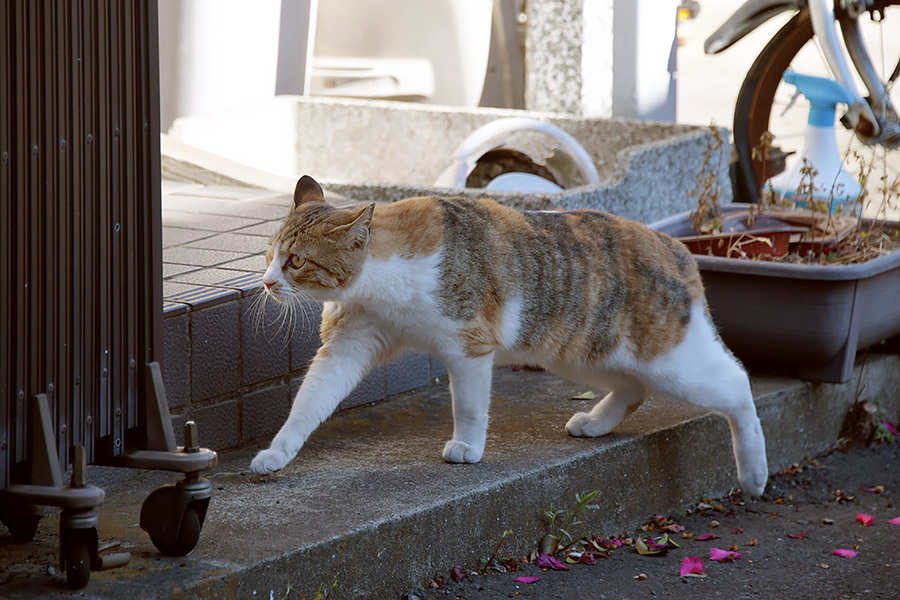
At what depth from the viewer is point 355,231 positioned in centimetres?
231

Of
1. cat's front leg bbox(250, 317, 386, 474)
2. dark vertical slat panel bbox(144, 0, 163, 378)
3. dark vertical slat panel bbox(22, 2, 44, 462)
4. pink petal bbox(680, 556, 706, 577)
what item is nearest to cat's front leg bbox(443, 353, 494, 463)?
cat's front leg bbox(250, 317, 386, 474)

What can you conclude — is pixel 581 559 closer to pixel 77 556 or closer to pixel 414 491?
pixel 414 491

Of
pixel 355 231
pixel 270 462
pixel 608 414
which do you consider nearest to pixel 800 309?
pixel 608 414

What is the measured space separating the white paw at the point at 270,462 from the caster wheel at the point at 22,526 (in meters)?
0.47

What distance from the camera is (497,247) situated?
251cm

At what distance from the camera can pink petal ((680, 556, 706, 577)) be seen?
8.46 feet

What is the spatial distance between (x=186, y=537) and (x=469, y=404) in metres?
0.74

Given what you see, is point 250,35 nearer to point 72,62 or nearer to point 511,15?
point 511,15

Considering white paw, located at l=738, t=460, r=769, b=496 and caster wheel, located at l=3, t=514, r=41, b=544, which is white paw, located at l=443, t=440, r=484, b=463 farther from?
caster wheel, located at l=3, t=514, r=41, b=544

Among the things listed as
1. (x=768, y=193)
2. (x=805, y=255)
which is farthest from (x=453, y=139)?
(x=805, y=255)

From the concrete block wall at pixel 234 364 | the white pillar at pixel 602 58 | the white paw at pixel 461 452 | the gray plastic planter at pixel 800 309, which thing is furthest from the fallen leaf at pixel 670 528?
the white pillar at pixel 602 58

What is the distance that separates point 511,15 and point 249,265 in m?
4.13

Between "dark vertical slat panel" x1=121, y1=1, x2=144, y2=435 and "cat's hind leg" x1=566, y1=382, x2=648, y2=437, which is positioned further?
"cat's hind leg" x1=566, y1=382, x2=648, y2=437

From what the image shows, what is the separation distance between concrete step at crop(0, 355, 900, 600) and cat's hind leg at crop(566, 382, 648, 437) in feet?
0.09
